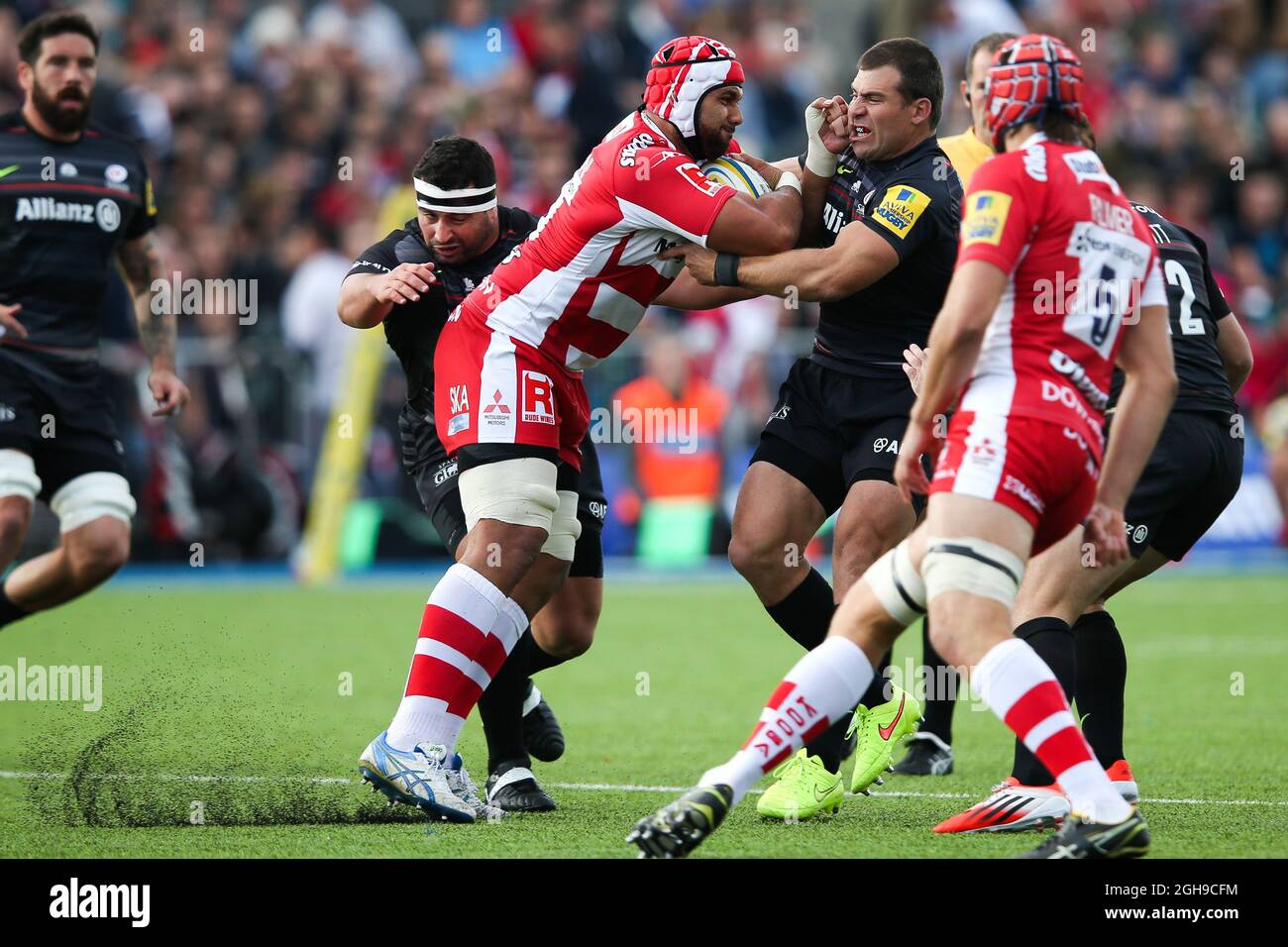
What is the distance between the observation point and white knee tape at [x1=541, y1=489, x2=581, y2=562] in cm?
674

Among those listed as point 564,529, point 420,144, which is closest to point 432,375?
point 564,529

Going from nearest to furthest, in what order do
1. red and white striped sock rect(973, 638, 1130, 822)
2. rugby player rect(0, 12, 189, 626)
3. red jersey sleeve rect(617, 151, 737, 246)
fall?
red and white striped sock rect(973, 638, 1130, 822), red jersey sleeve rect(617, 151, 737, 246), rugby player rect(0, 12, 189, 626)

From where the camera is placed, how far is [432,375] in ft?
23.3

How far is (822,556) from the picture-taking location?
17375 millimetres

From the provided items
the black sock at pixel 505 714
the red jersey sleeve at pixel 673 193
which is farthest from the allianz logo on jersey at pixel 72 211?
the red jersey sleeve at pixel 673 193

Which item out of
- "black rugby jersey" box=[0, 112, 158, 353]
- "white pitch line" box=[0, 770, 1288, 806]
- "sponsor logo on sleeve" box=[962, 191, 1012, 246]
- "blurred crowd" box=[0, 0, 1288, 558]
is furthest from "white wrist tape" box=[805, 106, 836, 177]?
"blurred crowd" box=[0, 0, 1288, 558]

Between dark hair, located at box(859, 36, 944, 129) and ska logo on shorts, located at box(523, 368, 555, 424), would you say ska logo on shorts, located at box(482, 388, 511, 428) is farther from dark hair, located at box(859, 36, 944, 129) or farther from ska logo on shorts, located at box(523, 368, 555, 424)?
dark hair, located at box(859, 36, 944, 129)

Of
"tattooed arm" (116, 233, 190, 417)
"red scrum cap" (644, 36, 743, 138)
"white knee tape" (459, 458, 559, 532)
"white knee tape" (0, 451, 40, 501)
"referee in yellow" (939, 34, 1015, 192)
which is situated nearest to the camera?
"white knee tape" (459, 458, 559, 532)

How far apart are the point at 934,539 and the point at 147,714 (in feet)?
17.3

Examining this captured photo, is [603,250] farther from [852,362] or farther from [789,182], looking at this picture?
[852,362]

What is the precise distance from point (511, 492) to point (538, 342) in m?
0.59

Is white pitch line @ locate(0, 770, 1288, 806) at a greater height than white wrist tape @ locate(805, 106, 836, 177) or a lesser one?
lesser

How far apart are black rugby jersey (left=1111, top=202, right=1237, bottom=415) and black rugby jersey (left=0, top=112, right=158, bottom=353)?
4829mm
